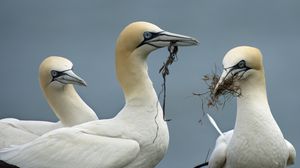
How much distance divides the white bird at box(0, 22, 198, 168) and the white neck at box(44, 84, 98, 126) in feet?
8.58

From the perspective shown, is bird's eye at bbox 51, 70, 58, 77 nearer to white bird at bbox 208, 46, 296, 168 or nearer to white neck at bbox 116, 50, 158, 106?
white bird at bbox 208, 46, 296, 168

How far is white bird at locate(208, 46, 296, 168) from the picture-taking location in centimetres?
1606

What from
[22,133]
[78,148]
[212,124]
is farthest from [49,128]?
[78,148]

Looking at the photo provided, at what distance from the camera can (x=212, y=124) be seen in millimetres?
17797

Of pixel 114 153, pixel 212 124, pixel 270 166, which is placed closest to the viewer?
pixel 114 153

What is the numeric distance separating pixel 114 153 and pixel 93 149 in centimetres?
25

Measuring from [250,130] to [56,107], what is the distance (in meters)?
3.22

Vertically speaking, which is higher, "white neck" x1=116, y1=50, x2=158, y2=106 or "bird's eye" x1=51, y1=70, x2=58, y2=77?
"white neck" x1=116, y1=50, x2=158, y2=106

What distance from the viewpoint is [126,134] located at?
49.4 ft

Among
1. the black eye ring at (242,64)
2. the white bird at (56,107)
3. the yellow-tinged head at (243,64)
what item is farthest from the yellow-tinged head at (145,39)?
the white bird at (56,107)

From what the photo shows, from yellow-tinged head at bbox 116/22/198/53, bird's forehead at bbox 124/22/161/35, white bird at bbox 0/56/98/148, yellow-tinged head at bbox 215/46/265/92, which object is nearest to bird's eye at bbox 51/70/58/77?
white bird at bbox 0/56/98/148

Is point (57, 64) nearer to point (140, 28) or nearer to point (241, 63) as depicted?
point (241, 63)

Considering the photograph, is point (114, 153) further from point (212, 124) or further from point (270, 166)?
point (212, 124)

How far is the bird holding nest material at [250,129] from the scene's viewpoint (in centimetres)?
1605
